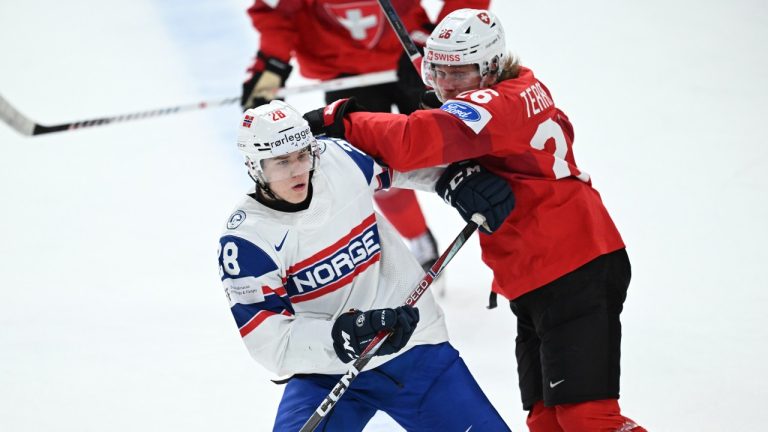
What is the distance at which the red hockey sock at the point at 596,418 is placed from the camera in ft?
7.70

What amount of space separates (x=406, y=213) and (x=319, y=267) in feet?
5.45

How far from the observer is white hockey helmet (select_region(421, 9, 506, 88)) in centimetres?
250

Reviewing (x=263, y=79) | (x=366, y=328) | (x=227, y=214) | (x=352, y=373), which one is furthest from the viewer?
(x=227, y=214)

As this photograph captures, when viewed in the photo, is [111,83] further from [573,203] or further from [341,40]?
[573,203]

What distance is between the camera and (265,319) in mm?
2219

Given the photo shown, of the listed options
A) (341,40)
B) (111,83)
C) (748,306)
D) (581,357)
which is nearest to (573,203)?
(581,357)

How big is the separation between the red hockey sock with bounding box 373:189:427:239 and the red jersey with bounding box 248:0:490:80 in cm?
56

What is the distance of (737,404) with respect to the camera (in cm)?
308

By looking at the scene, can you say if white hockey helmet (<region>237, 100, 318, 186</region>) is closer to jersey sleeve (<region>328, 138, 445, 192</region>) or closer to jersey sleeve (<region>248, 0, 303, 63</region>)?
jersey sleeve (<region>328, 138, 445, 192</region>)

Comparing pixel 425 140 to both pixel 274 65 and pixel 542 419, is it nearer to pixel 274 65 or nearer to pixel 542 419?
pixel 542 419

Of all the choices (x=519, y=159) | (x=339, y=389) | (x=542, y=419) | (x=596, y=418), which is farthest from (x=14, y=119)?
(x=596, y=418)

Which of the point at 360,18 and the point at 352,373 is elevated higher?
the point at 360,18

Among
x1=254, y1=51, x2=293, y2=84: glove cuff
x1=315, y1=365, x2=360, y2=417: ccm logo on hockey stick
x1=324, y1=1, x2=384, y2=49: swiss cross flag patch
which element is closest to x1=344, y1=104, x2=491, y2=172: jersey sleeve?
x1=315, y1=365, x2=360, y2=417: ccm logo on hockey stick

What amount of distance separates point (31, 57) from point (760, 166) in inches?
184
